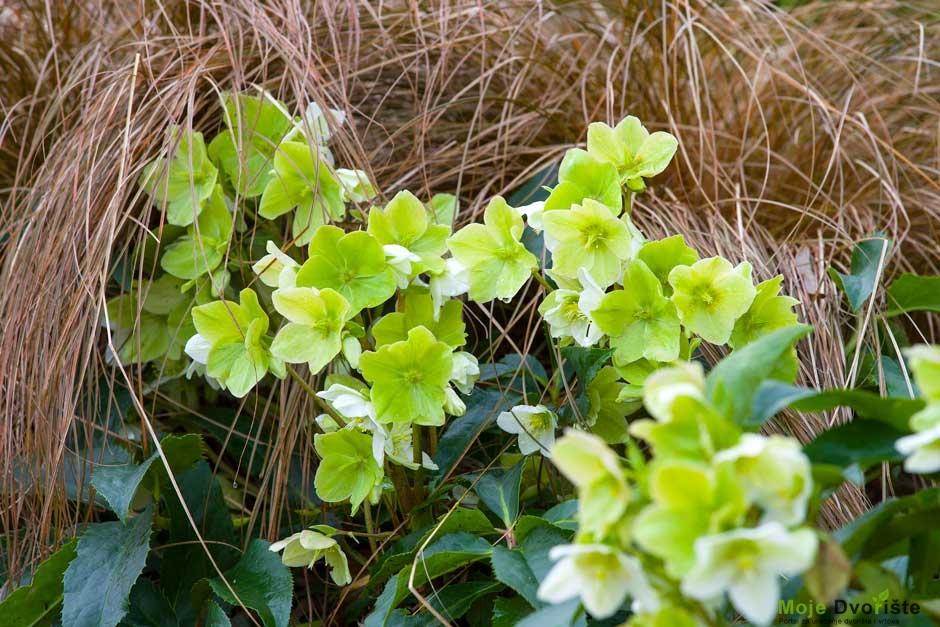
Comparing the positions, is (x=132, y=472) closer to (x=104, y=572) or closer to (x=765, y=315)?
(x=104, y=572)

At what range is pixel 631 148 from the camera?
0.84 metres

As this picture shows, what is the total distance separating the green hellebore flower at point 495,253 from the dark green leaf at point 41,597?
0.44 meters

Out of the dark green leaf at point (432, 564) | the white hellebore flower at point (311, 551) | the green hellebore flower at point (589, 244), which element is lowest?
the white hellebore flower at point (311, 551)

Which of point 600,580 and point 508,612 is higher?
point 600,580

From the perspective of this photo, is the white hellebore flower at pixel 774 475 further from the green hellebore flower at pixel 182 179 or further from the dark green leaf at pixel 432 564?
the green hellebore flower at pixel 182 179

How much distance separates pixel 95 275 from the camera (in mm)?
914

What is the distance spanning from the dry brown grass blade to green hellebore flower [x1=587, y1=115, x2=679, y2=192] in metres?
0.19

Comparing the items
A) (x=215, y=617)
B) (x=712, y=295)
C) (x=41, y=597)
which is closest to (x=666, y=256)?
(x=712, y=295)

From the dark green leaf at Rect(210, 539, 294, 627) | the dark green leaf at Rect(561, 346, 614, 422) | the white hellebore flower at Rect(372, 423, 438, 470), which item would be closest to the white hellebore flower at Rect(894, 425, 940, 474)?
the dark green leaf at Rect(561, 346, 614, 422)

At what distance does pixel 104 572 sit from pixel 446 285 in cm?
39

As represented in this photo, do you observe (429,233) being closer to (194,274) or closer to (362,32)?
(194,274)

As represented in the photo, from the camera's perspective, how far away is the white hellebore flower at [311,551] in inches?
31.5

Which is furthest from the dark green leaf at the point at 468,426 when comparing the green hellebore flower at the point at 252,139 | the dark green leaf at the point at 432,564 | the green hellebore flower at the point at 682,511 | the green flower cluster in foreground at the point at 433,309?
the green hellebore flower at the point at 682,511

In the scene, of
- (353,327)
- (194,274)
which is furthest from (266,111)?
(353,327)
